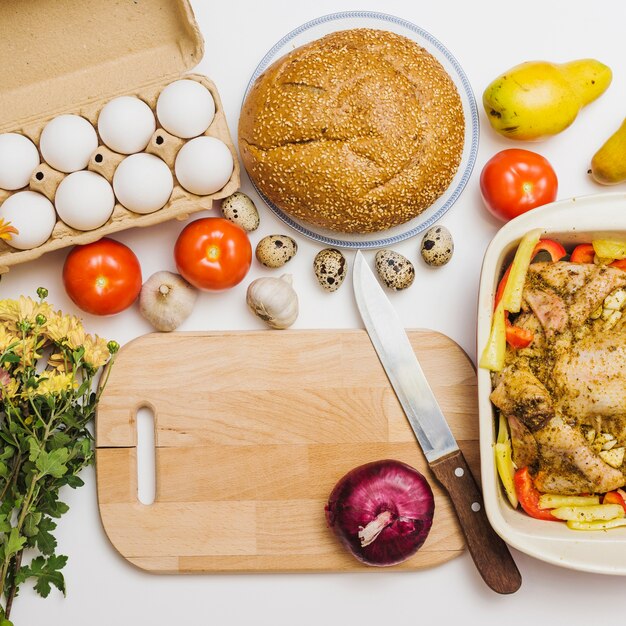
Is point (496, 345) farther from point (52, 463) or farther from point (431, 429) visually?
point (52, 463)

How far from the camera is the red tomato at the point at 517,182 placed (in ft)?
4.35

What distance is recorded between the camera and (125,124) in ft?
4.16

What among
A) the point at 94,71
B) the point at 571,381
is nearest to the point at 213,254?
the point at 94,71

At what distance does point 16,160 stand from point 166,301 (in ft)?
1.26

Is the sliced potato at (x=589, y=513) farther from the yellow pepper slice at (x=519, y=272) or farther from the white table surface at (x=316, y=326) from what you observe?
the yellow pepper slice at (x=519, y=272)

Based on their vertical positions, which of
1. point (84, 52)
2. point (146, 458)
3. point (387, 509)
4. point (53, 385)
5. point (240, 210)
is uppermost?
point (84, 52)

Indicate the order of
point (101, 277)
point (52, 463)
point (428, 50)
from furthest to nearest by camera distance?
point (428, 50) → point (101, 277) → point (52, 463)

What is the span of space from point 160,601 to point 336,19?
4.16ft

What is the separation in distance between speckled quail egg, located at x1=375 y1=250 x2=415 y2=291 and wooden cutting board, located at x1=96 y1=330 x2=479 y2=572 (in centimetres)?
11

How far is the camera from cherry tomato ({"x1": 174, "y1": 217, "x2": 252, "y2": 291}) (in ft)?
4.29

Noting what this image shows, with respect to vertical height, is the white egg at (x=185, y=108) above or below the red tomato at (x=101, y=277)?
above

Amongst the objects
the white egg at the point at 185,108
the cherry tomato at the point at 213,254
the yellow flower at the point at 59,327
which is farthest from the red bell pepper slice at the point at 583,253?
the yellow flower at the point at 59,327

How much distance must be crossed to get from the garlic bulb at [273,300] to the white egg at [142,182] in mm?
248

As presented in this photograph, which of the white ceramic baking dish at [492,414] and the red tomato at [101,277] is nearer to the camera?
the white ceramic baking dish at [492,414]
